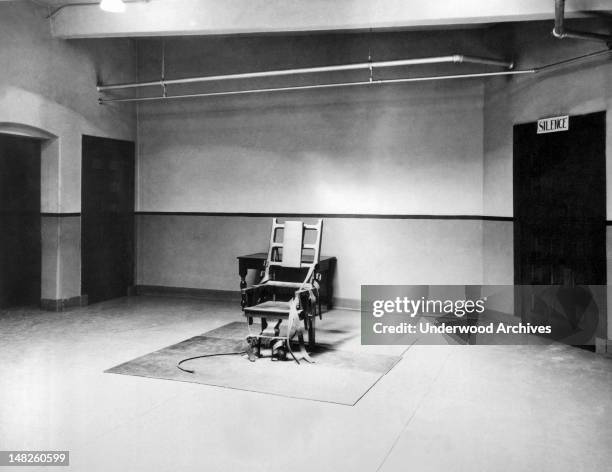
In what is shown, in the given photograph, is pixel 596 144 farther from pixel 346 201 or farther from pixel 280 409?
pixel 280 409

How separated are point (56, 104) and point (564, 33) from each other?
5612 millimetres

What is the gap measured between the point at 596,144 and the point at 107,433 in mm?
4732

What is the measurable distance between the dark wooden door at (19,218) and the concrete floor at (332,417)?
2.04 metres

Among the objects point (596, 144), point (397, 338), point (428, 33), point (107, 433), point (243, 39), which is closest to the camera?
point (107, 433)

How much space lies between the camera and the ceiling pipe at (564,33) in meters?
4.91

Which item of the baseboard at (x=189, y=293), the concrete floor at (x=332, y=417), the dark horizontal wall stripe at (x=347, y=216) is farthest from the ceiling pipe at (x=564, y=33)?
the baseboard at (x=189, y=293)

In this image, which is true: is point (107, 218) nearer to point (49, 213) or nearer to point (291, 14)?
point (49, 213)

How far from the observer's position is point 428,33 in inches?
285

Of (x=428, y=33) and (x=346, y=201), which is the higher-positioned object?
(x=428, y=33)

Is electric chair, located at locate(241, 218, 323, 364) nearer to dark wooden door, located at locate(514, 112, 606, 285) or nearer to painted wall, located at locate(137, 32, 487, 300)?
painted wall, located at locate(137, 32, 487, 300)

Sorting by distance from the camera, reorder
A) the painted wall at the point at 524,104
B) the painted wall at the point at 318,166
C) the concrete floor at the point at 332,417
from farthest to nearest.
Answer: the painted wall at the point at 318,166
the painted wall at the point at 524,104
the concrete floor at the point at 332,417

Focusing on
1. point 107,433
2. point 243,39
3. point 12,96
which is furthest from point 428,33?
point 107,433

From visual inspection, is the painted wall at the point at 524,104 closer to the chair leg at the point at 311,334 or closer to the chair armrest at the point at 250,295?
the chair leg at the point at 311,334

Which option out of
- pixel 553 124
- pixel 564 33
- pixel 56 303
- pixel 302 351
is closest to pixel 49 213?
pixel 56 303
